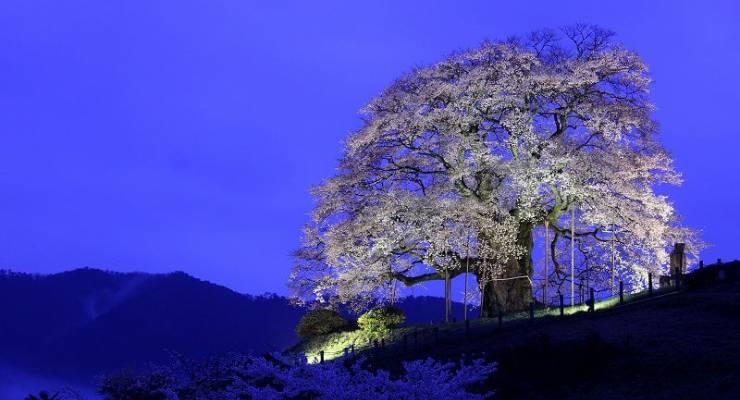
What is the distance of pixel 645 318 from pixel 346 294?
15.3 m

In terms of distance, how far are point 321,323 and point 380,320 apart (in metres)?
3.98

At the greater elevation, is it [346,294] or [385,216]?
[385,216]

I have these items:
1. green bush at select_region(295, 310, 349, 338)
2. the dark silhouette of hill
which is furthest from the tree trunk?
the dark silhouette of hill

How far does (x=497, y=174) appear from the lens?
120 ft

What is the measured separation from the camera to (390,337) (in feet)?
113

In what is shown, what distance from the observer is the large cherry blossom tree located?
36062 mm

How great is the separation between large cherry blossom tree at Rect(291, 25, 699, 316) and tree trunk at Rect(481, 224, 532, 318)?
0.14 ft

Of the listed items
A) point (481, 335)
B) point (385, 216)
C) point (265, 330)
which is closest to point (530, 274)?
point (385, 216)

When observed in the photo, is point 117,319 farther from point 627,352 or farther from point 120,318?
point 627,352

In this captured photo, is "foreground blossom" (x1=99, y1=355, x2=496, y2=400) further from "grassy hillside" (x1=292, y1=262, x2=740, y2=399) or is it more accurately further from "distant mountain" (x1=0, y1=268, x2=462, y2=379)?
"distant mountain" (x1=0, y1=268, x2=462, y2=379)

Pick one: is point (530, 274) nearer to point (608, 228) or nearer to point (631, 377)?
point (608, 228)

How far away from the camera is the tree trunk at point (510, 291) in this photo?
36719 millimetres

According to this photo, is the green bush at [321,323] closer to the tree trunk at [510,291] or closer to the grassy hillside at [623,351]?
the tree trunk at [510,291]

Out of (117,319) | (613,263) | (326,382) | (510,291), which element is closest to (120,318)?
(117,319)
